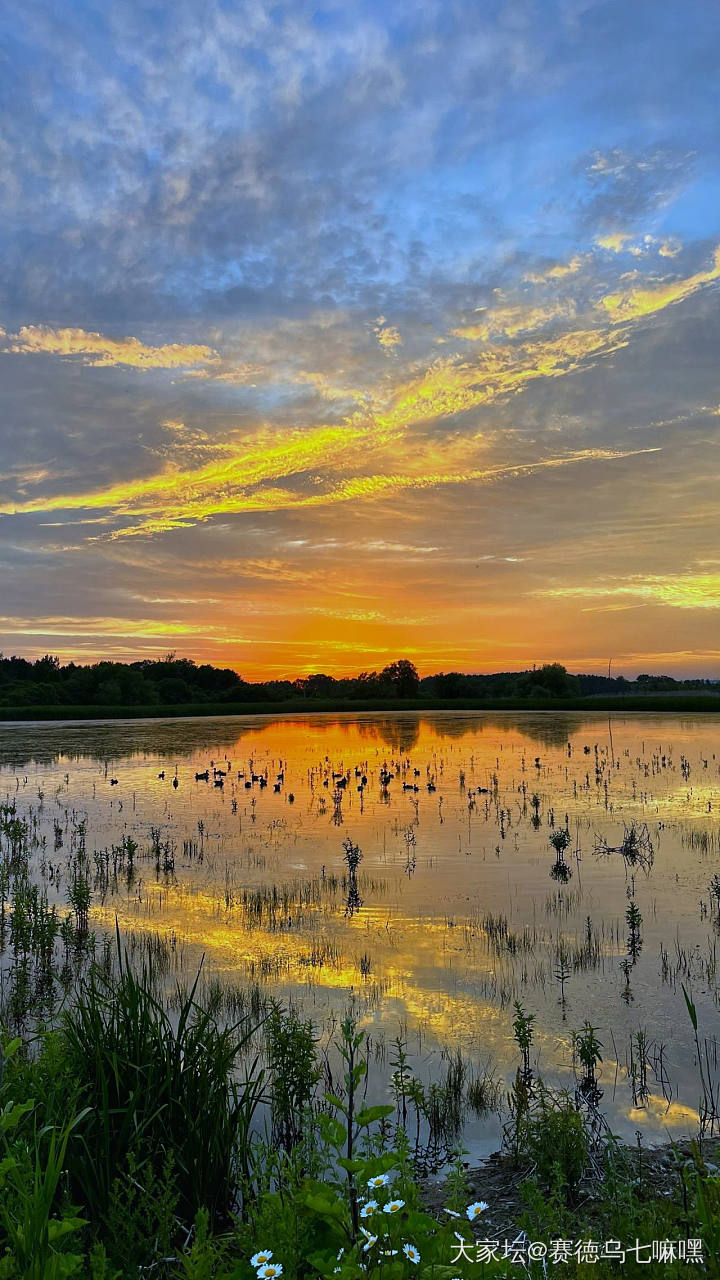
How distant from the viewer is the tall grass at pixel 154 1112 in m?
4.56

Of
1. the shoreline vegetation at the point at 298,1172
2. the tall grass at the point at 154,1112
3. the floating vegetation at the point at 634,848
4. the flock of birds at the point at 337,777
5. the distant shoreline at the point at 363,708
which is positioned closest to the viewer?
the shoreline vegetation at the point at 298,1172

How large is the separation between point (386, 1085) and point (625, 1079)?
2071 millimetres

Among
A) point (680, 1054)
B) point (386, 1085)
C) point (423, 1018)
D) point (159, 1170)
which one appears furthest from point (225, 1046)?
point (680, 1054)

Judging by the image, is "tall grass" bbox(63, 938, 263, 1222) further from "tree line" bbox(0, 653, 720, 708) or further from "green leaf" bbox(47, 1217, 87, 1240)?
"tree line" bbox(0, 653, 720, 708)

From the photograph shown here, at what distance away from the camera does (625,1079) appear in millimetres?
6773

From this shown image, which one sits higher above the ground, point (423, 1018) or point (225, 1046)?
point (225, 1046)

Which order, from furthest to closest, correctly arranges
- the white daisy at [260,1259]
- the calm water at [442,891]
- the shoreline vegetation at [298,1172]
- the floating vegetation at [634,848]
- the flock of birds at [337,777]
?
1. the flock of birds at [337,777]
2. the floating vegetation at [634,848]
3. the calm water at [442,891]
4. the shoreline vegetation at [298,1172]
5. the white daisy at [260,1259]

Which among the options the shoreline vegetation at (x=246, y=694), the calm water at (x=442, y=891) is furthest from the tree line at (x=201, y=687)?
the calm water at (x=442, y=891)

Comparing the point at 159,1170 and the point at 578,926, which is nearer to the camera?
the point at 159,1170

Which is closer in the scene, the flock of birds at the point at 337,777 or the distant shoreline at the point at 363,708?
the flock of birds at the point at 337,777

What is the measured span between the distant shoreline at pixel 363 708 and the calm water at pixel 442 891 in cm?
4403

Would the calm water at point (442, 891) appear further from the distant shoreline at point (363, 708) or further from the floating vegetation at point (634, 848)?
the distant shoreline at point (363, 708)

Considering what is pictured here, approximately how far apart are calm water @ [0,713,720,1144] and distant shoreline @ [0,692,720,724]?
144ft

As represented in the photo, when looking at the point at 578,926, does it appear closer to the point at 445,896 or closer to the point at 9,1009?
the point at 445,896
